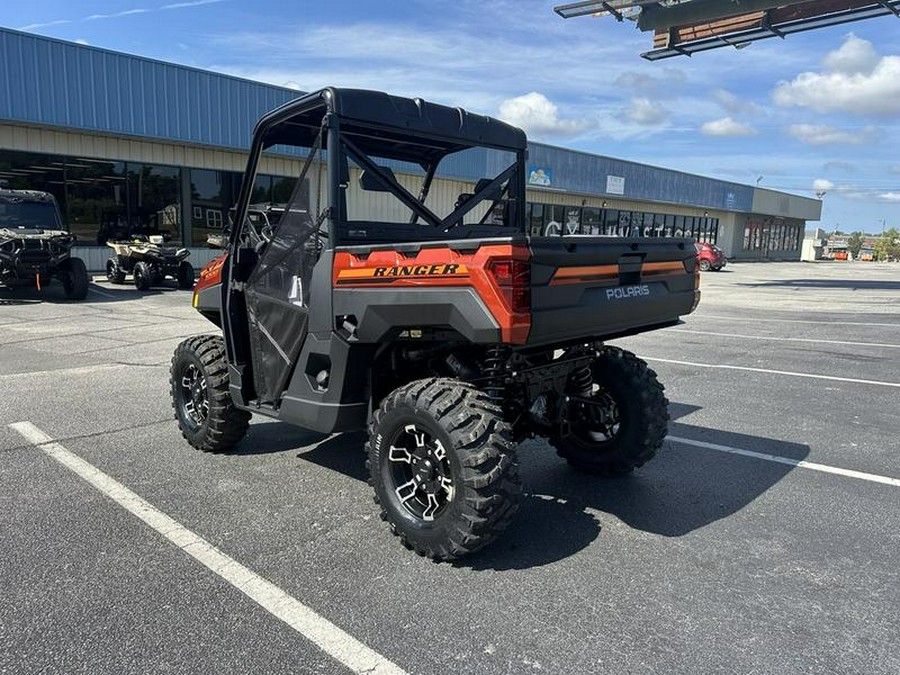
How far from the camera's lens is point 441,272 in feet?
10.1

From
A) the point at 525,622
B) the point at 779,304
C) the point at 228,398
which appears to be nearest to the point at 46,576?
the point at 228,398

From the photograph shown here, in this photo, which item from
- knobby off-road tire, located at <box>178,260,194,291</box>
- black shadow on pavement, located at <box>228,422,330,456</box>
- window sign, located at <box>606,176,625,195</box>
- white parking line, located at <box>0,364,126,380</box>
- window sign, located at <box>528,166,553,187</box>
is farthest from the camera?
window sign, located at <box>606,176,625,195</box>

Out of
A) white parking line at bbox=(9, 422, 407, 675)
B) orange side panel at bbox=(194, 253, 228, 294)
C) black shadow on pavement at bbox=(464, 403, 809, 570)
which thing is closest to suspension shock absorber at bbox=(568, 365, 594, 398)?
black shadow on pavement at bbox=(464, 403, 809, 570)

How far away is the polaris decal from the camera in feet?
11.3

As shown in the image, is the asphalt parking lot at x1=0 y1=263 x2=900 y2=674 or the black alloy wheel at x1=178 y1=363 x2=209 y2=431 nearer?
the asphalt parking lot at x1=0 y1=263 x2=900 y2=674

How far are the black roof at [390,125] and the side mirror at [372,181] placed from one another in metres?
0.15

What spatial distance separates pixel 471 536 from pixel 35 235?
14.2m

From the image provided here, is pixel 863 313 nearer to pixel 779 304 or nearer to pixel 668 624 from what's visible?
pixel 779 304

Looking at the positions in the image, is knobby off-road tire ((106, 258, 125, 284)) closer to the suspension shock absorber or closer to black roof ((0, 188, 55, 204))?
black roof ((0, 188, 55, 204))

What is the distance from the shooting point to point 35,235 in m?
13.8

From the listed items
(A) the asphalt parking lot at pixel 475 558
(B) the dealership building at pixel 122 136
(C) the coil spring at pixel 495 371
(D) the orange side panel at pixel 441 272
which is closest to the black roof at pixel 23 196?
(B) the dealership building at pixel 122 136

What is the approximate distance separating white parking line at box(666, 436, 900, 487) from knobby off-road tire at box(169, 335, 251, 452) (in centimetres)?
346

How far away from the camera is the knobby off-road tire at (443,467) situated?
308 centimetres

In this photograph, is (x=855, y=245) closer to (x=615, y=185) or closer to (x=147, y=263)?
(x=615, y=185)
